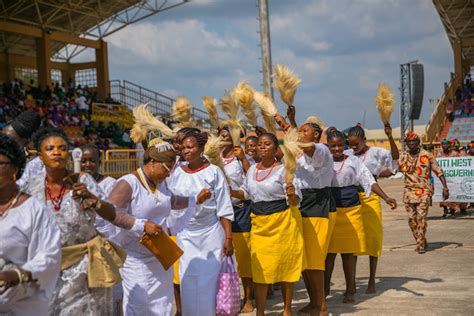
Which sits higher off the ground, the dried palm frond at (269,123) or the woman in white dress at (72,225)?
the dried palm frond at (269,123)

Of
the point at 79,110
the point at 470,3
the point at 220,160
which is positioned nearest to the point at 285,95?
the point at 220,160

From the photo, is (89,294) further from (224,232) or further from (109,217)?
(224,232)

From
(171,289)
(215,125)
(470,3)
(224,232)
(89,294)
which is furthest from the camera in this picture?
(470,3)

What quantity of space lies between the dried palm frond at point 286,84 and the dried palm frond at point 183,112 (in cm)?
169

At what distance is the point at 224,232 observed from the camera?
6.57 meters

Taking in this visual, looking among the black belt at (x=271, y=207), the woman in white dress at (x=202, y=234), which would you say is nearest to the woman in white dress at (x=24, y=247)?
the woman in white dress at (x=202, y=234)

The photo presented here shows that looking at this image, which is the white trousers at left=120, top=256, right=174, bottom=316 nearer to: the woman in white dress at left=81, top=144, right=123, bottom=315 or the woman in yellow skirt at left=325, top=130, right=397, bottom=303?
the woman in white dress at left=81, top=144, right=123, bottom=315

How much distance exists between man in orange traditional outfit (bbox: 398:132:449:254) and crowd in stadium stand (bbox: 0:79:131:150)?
55.2 ft

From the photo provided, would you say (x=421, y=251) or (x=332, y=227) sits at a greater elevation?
(x=332, y=227)

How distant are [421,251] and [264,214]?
194 inches

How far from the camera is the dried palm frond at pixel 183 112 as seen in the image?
8859 millimetres

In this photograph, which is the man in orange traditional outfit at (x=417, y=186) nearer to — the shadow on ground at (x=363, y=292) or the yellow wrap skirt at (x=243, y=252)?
the shadow on ground at (x=363, y=292)

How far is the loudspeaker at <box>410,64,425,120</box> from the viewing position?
73.3 feet

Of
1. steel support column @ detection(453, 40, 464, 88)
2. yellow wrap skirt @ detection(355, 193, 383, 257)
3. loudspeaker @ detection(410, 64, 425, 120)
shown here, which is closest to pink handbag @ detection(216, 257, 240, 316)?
yellow wrap skirt @ detection(355, 193, 383, 257)
